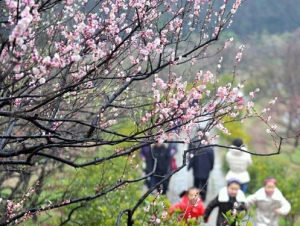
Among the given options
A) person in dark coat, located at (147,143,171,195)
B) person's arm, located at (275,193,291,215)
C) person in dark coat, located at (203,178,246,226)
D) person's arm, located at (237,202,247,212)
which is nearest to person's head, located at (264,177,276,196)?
person's arm, located at (275,193,291,215)

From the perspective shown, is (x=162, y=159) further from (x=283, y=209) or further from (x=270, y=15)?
(x=270, y=15)

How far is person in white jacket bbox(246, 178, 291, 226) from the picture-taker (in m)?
7.19

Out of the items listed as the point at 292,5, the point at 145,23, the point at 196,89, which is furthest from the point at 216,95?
the point at 292,5

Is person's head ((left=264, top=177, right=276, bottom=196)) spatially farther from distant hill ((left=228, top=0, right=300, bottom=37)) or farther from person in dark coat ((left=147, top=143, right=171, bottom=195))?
distant hill ((left=228, top=0, right=300, bottom=37))

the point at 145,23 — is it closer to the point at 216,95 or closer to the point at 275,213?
the point at 216,95

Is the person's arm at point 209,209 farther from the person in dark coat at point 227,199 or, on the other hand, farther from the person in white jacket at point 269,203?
the person in white jacket at point 269,203

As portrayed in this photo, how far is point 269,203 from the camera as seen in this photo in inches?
289

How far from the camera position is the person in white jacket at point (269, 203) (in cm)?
719

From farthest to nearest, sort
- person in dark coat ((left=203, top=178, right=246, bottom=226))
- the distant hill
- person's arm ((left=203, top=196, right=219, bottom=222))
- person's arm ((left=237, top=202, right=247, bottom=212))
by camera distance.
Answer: the distant hill
person in dark coat ((left=203, top=178, right=246, bottom=226))
person's arm ((left=203, top=196, right=219, bottom=222))
person's arm ((left=237, top=202, right=247, bottom=212))

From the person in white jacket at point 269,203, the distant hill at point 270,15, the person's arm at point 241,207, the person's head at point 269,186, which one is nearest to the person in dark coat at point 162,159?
the person in white jacket at point 269,203

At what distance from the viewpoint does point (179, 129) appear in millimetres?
3959

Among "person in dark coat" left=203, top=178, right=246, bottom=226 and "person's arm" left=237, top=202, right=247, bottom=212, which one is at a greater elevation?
"person in dark coat" left=203, top=178, right=246, bottom=226

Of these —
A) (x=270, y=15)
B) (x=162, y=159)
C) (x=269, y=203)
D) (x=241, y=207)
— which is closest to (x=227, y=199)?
(x=241, y=207)

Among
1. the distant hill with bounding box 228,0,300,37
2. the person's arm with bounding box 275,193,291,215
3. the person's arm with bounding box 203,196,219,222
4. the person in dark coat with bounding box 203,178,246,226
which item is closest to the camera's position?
the person's arm with bounding box 203,196,219,222
